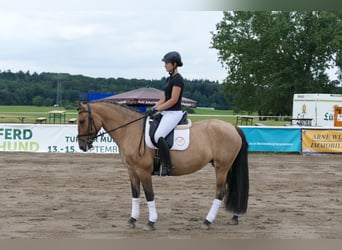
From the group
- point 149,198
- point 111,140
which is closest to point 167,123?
point 149,198

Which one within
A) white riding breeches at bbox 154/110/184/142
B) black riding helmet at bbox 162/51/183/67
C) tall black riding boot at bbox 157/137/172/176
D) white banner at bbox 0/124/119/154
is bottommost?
white banner at bbox 0/124/119/154

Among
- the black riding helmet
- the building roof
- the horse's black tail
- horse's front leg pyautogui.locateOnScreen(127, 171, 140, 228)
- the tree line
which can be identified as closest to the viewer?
the black riding helmet

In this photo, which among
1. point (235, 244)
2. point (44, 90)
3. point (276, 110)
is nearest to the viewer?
point (235, 244)

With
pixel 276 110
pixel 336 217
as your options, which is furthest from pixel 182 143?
pixel 276 110

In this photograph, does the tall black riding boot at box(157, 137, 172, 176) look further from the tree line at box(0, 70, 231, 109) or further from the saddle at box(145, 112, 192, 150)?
the tree line at box(0, 70, 231, 109)

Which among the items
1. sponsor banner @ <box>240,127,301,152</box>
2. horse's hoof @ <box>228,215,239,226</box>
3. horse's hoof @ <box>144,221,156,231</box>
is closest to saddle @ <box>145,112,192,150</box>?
horse's hoof @ <box>144,221,156,231</box>

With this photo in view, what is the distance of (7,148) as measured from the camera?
61.9 ft

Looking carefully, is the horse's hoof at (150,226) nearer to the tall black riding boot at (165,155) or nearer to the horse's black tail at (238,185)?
the tall black riding boot at (165,155)

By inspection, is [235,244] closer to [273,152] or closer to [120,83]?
[273,152]

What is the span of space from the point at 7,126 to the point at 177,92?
12.6 metres

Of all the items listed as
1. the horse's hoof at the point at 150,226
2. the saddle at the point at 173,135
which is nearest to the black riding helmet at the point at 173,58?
the saddle at the point at 173,135

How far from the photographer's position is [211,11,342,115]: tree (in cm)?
4638

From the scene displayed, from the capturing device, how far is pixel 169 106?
7051 millimetres

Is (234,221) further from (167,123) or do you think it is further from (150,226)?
(167,123)
